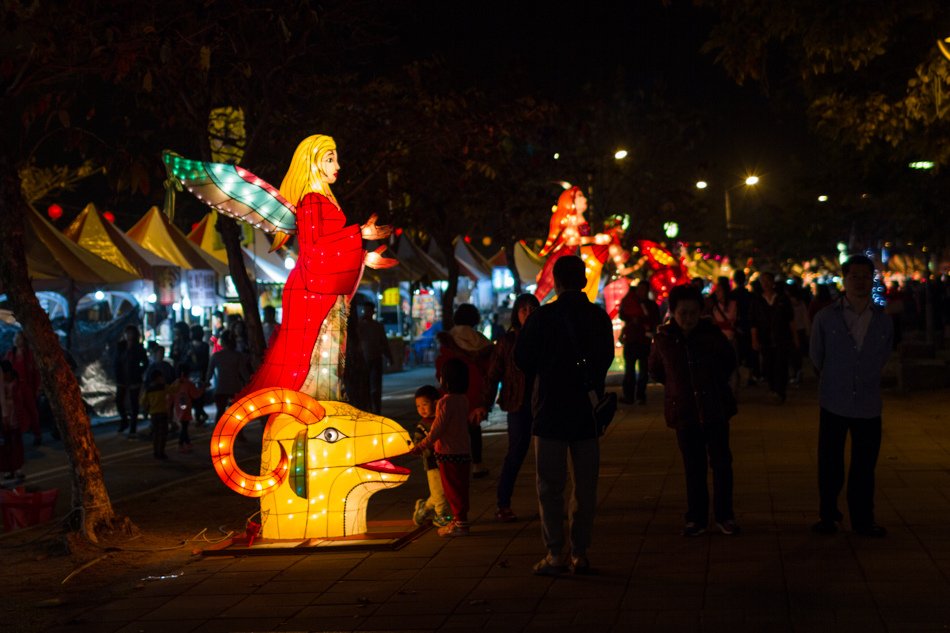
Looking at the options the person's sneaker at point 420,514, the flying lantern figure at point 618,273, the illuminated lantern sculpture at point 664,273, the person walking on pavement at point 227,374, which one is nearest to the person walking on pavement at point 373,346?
the person walking on pavement at point 227,374

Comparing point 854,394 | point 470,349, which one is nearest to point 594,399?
point 854,394

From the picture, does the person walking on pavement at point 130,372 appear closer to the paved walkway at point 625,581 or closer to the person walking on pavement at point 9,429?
the person walking on pavement at point 9,429

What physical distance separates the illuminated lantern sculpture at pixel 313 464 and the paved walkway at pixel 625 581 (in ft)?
1.48

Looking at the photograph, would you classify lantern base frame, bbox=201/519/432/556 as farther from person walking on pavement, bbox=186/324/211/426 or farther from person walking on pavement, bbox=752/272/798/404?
person walking on pavement, bbox=186/324/211/426

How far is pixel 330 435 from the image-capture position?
29.4 feet

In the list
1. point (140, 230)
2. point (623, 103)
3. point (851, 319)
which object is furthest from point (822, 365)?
point (623, 103)

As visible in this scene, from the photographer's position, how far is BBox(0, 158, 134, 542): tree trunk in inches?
377

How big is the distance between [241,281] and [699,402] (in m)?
7.88

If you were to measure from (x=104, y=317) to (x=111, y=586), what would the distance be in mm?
18558

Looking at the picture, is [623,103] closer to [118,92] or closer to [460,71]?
[460,71]

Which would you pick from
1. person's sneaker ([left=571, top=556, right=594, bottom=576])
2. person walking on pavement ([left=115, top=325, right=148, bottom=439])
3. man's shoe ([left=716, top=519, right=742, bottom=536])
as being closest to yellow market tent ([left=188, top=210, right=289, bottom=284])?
person walking on pavement ([left=115, top=325, right=148, bottom=439])

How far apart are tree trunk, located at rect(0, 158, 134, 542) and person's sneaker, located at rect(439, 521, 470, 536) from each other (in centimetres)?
265

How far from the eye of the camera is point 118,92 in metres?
16.9

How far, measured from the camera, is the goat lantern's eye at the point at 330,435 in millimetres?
8945
